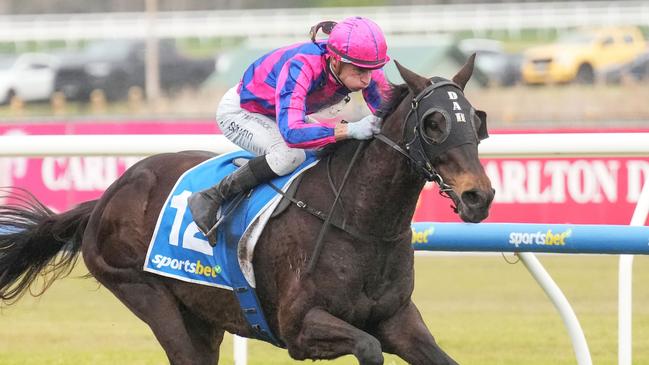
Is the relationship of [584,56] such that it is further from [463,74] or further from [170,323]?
[463,74]

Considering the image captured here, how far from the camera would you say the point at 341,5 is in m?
31.0

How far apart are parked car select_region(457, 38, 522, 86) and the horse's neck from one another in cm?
2080

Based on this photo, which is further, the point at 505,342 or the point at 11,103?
the point at 11,103

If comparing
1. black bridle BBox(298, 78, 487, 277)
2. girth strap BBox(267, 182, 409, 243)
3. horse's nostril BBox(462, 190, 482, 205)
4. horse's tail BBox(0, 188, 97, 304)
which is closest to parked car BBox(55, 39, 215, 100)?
horse's tail BBox(0, 188, 97, 304)

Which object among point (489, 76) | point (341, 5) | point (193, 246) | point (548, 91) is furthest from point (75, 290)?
point (341, 5)

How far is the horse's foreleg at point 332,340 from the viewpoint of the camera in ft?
12.3

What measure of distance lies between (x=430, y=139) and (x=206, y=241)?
1046mm

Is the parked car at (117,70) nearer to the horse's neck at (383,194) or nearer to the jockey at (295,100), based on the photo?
the jockey at (295,100)

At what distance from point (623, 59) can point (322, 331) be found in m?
21.3

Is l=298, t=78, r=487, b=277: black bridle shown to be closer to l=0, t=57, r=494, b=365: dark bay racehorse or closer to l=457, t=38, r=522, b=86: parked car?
l=0, t=57, r=494, b=365: dark bay racehorse

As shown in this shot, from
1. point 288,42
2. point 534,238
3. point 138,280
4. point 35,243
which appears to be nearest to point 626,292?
point 534,238

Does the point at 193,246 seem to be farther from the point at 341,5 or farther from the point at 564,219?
the point at 341,5

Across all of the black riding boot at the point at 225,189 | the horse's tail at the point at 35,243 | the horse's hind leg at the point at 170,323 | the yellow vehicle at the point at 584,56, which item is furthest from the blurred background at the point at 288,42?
the black riding boot at the point at 225,189

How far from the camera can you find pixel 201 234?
4398 mm
